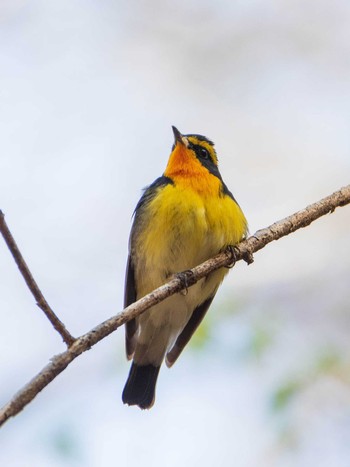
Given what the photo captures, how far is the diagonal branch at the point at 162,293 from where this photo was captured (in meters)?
2.53

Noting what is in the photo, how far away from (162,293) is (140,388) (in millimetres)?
2187

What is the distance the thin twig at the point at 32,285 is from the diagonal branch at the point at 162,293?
57 millimetres

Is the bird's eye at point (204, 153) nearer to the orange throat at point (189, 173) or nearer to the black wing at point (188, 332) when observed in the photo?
the orange throat at point (189, 173)

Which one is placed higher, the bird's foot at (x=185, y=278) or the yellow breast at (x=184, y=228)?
the yellow breast at (x=184, y=228)

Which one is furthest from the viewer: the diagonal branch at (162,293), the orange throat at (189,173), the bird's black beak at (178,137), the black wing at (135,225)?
the bird's black beak at (178,137)

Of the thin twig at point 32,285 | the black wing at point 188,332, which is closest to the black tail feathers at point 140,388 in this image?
the black wing at point 188,332

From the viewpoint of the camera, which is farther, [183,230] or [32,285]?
[183,230]

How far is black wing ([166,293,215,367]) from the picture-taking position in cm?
536

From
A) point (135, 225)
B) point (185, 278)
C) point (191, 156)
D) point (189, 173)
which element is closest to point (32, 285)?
point (185, 278)

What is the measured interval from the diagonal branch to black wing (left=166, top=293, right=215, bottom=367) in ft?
3.70

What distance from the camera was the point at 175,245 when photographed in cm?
465

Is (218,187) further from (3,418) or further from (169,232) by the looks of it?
(3,418)

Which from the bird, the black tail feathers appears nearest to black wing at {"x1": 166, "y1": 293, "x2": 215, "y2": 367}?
the bird

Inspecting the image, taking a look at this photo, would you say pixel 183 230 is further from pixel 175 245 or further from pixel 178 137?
pixel 178 137
